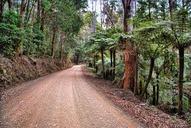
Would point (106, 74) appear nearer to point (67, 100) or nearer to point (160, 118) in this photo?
point (67, 100)

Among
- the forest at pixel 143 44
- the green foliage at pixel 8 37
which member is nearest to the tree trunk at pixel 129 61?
the forest at pixel 143 44

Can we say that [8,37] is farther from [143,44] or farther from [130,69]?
[143,44]

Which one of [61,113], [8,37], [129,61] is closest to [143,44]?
[129,61]

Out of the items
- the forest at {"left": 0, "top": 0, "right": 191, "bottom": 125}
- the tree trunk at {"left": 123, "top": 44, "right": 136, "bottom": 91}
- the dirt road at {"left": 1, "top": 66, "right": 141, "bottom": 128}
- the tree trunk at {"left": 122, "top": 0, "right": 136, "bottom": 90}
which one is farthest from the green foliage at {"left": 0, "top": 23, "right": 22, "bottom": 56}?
the tree trunk at {"left": 123, "top": 44, "right": 136, "bottom": 91}


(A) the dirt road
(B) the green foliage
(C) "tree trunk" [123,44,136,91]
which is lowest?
(A) the dirt road

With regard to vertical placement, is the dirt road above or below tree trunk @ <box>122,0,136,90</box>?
below

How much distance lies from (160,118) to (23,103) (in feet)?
16.7

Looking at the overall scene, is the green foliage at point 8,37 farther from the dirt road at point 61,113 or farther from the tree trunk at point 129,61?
the tree trunk at point 129,61

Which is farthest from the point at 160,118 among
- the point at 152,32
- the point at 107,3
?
the point at 107,3

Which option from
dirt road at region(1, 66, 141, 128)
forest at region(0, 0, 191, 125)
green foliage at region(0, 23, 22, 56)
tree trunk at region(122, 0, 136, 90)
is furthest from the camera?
green foliage at region(0, 23, 22, 56)

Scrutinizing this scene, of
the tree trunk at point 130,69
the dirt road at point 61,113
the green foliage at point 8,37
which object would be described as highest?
the green foliage at point 8,37

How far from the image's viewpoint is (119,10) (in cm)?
3403

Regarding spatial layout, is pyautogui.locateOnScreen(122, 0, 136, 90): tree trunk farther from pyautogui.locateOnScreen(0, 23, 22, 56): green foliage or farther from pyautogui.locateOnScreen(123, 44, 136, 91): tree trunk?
pyautogui.locateOnScreen(0, 23, 22, 56): green foliage

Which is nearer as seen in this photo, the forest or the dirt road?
the dirt road
